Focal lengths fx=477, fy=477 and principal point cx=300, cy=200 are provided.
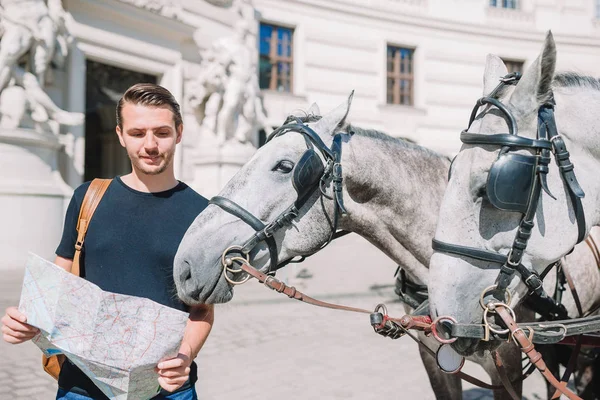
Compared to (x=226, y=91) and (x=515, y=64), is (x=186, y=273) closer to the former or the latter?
(x=226, y=91)

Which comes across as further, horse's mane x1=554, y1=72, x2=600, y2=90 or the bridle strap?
the bridle strap

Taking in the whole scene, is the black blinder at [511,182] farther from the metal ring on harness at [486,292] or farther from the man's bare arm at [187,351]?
the man's bare arm at [187,351]

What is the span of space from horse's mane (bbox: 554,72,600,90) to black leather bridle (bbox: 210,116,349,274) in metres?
0.92

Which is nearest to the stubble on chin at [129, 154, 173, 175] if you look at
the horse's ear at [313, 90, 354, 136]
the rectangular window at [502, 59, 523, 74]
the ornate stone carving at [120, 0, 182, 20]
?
the horse's ear at [313, 90, 354, 136]

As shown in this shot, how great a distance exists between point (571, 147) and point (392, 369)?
11.8ft

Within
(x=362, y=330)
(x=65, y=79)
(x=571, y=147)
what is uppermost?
(x=65, y=79)

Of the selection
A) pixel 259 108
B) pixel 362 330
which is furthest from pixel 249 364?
pixel 259 108

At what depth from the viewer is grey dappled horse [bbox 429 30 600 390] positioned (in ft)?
5.11

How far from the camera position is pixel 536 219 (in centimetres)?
156

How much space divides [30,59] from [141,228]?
27.6 feet

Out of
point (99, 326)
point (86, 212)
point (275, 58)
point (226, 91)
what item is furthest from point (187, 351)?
point (275, 58)

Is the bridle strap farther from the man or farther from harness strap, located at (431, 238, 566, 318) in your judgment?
harness strap, located at (431, 238, 566, 318)

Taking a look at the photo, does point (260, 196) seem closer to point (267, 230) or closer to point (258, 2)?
point (267, 230)

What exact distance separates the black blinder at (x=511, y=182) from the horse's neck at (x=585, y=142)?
9.6 inches
